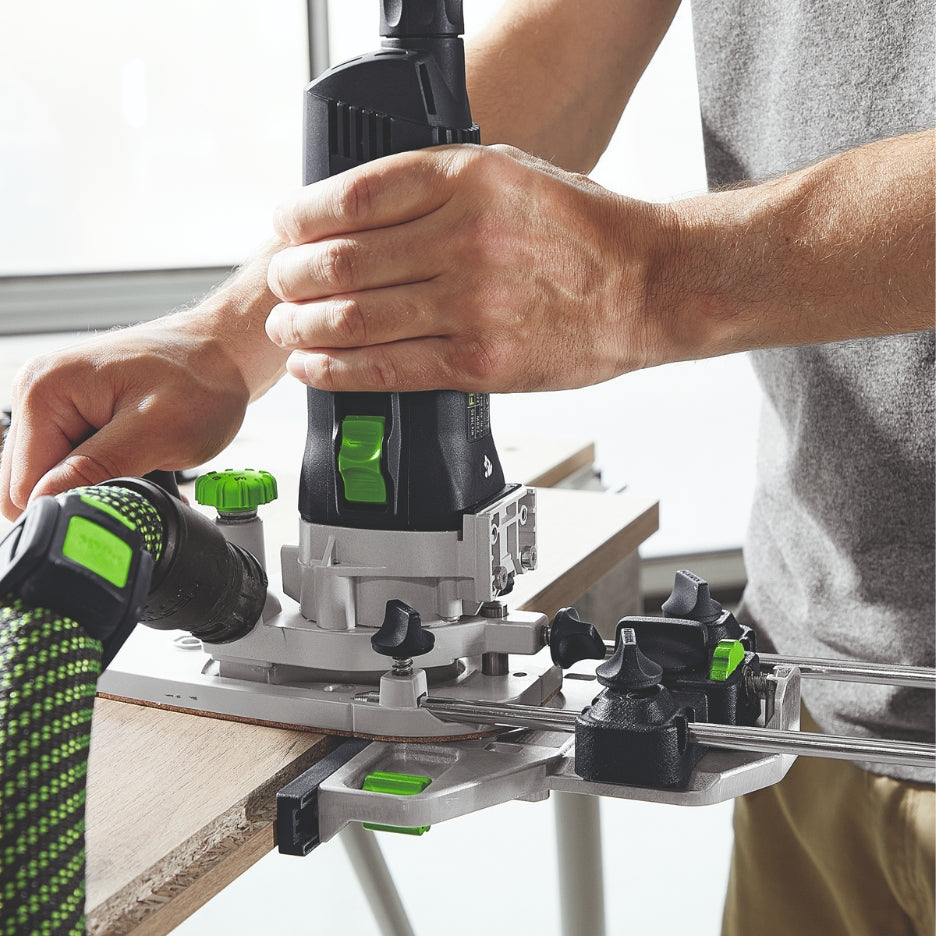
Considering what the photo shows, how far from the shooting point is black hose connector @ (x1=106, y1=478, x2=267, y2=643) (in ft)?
1.97

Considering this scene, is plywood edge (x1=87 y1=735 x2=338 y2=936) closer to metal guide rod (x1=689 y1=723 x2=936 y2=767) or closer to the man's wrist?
metal guide rod (x1=689 y1=723 x2=936 y2=767)

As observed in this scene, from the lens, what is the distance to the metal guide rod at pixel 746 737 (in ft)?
1.75

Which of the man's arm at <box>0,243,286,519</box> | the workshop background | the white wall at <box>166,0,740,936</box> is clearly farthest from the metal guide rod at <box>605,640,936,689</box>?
the workshop background

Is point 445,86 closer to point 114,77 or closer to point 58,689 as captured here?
point 58,689

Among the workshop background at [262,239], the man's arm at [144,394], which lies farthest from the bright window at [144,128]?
the man's arm at [144,394]

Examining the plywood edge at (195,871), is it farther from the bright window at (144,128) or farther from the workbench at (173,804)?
the bright window at (144,128)

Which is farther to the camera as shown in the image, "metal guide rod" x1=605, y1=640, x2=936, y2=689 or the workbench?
"metal guide rod" x1=605, y1=640, x2=936, y2=689

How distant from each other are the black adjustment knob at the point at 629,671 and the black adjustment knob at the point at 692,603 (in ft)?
0.24

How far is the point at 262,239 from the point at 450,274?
7.14 feet

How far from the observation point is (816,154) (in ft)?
3.43

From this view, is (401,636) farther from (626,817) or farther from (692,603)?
(626,817)

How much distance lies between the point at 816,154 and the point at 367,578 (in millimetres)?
620

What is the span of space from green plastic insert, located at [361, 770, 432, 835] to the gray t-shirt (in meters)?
0.58

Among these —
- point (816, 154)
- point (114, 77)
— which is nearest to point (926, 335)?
point (816, 154)
